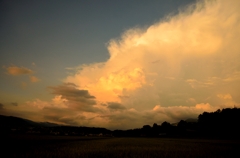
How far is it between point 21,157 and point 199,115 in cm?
15672

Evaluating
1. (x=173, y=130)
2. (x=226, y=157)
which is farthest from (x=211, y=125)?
(x=226, y=157)

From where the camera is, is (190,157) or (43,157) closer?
(43,157)

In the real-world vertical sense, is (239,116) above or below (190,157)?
above

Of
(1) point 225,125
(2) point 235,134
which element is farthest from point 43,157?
(1) point 225,125

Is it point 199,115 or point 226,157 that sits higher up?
point 199,115

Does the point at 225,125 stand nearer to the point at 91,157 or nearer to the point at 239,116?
the point at 239,116

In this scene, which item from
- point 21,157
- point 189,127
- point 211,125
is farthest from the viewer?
point 189,127

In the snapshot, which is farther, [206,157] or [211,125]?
[211,125]

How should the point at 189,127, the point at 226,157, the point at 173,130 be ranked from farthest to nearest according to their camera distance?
the point at 173,130 → the point at 189,127 → the point at 226,157

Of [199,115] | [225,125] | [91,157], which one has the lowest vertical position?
[91,157]

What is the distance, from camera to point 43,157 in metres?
21.5

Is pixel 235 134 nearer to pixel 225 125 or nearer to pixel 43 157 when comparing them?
pixel 225 125

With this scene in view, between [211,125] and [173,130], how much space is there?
2107 inches

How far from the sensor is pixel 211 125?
12812cm
